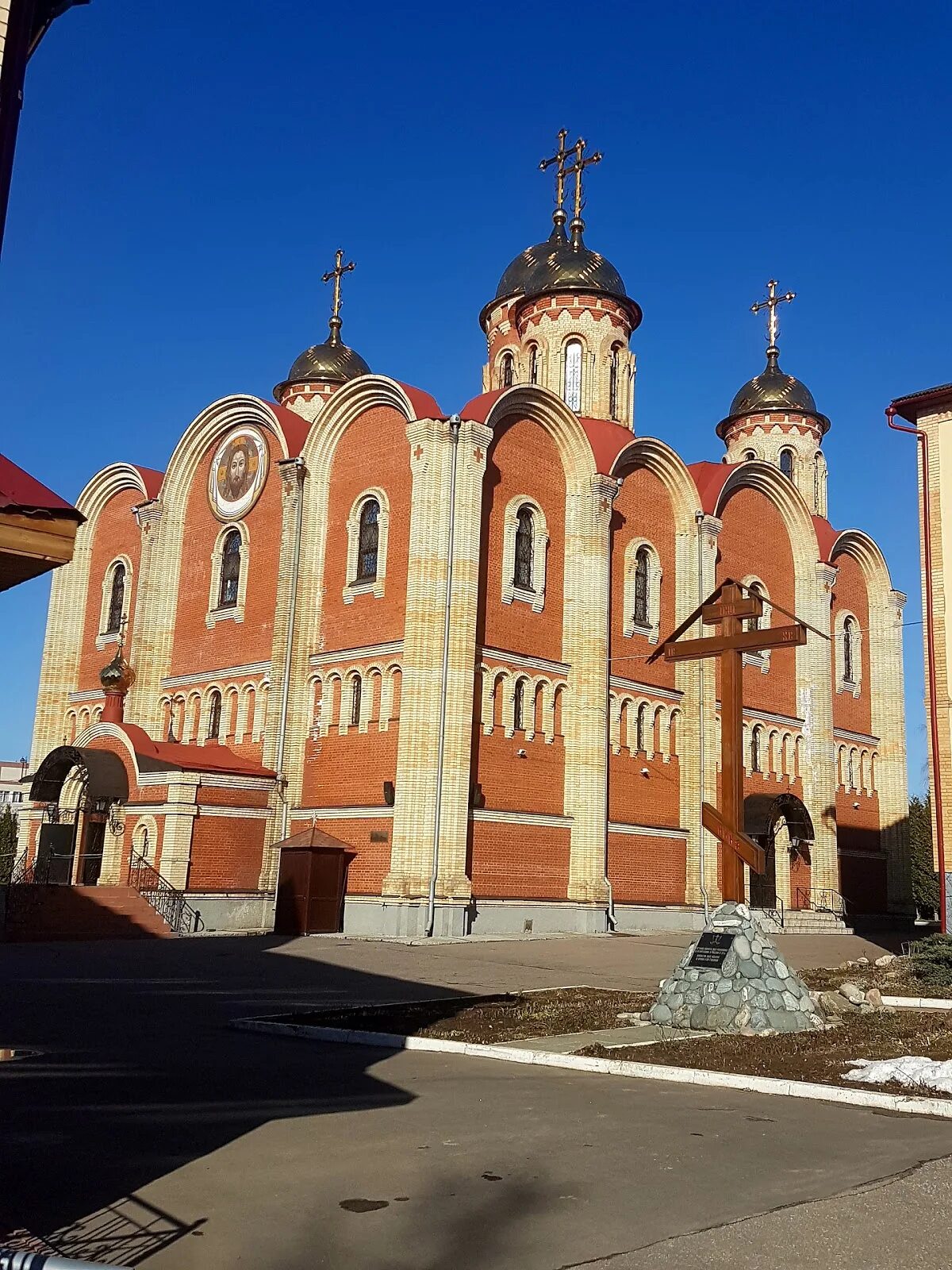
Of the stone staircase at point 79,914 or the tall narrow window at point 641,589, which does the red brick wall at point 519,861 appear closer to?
the tall narrow window at point 641,589

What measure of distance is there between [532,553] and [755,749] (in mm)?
8933

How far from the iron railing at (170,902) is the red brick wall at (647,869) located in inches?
347

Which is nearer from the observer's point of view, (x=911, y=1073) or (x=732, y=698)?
(x=911, y=1073)

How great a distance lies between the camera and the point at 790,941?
952 inches

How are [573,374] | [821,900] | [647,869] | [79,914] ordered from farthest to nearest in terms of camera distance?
[573,374]
[821,900]
[647,869]
[79,914]

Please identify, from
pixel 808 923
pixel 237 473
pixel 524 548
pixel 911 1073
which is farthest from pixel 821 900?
pixel 911 1073

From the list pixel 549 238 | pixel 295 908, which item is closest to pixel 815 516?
pixel 549 238

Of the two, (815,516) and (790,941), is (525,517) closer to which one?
(790,941)

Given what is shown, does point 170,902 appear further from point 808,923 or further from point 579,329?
point 579,329

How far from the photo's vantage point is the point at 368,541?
26203 mm

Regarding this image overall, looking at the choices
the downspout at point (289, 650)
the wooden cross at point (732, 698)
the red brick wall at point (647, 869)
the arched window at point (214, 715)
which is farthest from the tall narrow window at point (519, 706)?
the wooden cross at point (732, 698)

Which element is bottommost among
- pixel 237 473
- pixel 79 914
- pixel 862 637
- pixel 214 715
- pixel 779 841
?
pixel 79 914

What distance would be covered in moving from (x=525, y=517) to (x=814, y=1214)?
2189 centimetres

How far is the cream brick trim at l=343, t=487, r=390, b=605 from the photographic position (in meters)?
25.5
